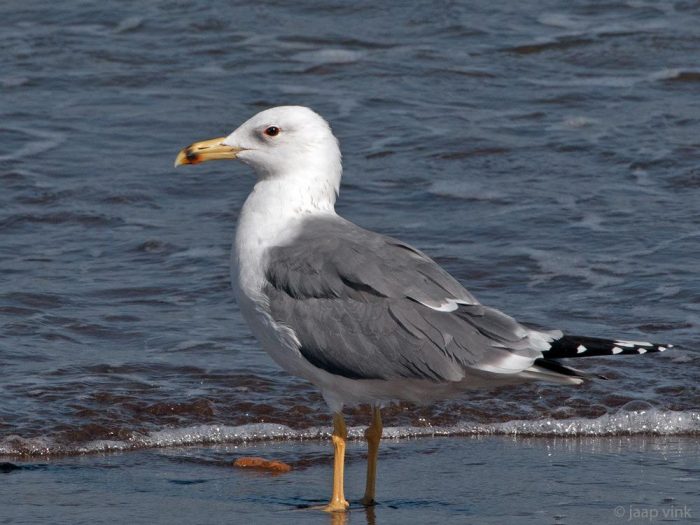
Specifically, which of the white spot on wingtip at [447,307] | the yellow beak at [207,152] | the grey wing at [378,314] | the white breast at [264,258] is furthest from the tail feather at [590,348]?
the yellow beak at [207,152]

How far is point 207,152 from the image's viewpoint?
250 inches

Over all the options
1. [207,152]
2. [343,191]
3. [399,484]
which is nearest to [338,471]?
[399,484]

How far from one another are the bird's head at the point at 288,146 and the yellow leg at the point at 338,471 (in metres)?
1.03

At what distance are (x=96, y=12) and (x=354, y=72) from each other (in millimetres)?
3224

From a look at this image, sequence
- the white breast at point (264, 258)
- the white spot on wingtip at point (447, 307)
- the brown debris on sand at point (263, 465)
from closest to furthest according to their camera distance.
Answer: the white spot on wingtip at point (447, 307) → the white breast at point (264, 258) → the brown debris on sand at point (263, 465)

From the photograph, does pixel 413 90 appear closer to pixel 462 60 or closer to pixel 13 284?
pixel 462 60

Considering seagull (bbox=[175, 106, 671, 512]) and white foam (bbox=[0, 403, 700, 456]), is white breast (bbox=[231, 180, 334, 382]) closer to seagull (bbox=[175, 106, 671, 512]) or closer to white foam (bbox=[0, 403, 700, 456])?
seagull (bbox=[175, 106, 671, 512])

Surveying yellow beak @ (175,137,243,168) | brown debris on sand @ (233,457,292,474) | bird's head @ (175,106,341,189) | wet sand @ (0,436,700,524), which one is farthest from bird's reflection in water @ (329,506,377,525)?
yellow beak @ (175,137,243,168)

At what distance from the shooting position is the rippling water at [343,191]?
23.6 feet

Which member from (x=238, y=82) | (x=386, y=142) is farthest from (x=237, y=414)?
(x=238, y=82)

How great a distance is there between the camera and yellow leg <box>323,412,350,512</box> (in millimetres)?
5641

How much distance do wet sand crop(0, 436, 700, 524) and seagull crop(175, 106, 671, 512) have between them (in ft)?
0.93

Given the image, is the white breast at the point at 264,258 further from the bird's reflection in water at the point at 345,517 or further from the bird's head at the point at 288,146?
the bird's reflection in water at the point at 345,517

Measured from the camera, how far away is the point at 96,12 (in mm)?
15422
